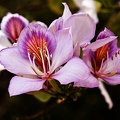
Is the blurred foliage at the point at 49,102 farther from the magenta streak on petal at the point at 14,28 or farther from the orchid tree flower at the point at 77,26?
the orchid tree flower at the point at 77,26

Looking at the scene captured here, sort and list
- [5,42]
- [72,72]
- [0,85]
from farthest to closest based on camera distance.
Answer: [0,85] < [5,42] < [72,72]

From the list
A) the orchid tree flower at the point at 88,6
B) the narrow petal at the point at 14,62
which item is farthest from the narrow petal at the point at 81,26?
the orchid tree flower at the point at 88,6

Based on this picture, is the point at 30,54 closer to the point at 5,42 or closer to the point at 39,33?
the point at 39,33

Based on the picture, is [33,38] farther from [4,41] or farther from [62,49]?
[4,41]

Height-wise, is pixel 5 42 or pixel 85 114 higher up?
pixel 5 42

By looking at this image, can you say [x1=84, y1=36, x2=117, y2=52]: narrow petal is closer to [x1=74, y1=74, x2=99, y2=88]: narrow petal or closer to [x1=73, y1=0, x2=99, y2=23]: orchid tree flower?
[x1=74, y1=74, x2=99, y2=88]: narrow petal

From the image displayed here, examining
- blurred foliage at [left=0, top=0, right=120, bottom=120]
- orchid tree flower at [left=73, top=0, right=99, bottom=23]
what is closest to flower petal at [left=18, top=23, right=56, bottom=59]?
orchid tree flower at [left=73, top=0, right=99, bottom=23]

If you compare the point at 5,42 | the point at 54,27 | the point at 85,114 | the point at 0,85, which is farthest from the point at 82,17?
the point at 85,114

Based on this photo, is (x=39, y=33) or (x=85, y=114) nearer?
(x=39, y=33)
